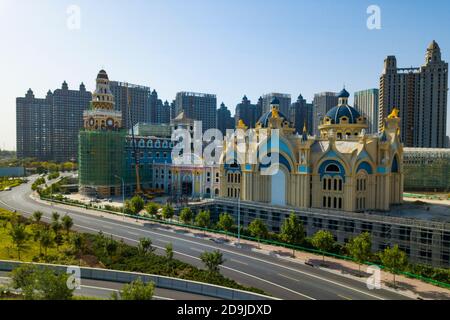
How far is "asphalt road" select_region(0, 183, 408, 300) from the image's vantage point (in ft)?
94.3

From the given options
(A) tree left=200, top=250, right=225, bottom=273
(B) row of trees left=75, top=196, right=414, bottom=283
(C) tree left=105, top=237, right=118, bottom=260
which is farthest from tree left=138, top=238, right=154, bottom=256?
(B) row of trees left=75, top=196, right=414, bottom=283

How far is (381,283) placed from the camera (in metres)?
31.3

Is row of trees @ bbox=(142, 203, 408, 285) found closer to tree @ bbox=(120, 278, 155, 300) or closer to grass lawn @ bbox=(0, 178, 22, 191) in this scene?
tree @ bbox=(120, 278, 155, 300)

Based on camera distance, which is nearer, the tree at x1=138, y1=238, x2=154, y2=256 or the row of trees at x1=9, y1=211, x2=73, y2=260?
the tree at x1=138, y1=238, x2=154, y2=256

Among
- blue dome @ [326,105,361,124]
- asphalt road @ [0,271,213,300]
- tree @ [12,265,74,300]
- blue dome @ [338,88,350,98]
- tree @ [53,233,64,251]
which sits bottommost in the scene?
asphalt road @ [0,271,213,300]

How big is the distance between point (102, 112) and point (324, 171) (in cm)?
5421

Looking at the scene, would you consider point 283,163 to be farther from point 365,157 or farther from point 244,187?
point 365,157

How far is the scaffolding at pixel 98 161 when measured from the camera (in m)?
77.5

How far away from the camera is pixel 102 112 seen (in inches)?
3243

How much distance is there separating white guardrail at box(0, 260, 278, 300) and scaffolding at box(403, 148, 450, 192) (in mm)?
79501

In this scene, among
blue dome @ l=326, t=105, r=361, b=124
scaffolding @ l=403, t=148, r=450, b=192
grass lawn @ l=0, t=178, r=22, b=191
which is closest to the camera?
blue dome @ l=326, t=105, r=361, b=124

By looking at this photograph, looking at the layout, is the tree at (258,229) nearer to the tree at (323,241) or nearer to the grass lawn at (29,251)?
the tree at (323,241)
